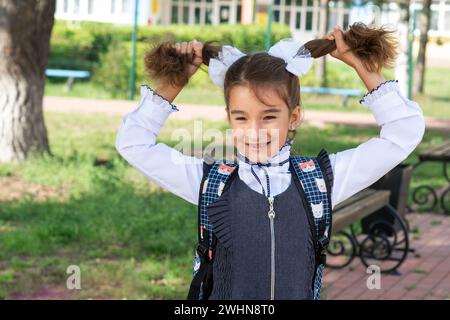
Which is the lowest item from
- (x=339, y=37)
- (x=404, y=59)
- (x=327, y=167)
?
(x=404, y=59)

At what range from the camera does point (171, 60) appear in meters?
2.62

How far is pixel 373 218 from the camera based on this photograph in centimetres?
685

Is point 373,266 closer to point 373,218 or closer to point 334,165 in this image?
point 373,218

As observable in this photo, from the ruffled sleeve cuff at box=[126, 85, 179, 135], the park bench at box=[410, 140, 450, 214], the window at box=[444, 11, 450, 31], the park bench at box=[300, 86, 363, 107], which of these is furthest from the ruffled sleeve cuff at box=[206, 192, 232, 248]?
the window at box=[444, 11, 450, 31]

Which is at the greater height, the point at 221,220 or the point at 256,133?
the point at 256,133

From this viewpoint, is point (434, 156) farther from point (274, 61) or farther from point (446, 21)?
point (446, 21)

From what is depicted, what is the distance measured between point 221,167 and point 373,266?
409cm

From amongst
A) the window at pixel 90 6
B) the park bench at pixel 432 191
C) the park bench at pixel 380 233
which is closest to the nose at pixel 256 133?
the park bench at pixel 380 233

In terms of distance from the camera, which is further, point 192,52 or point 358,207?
point 358,207

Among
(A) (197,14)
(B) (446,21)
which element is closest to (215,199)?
(A) (197,14)

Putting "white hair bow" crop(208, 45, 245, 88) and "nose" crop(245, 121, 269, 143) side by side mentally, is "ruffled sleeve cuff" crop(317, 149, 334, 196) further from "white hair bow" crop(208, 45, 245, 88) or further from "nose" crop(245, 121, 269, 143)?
"white hair bow" crop(208, 45, 245, 88)

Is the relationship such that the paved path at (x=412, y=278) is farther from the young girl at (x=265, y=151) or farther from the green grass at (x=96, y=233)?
the young girl at (x=265, y=151)

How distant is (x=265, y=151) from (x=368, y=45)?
1.33 feet
